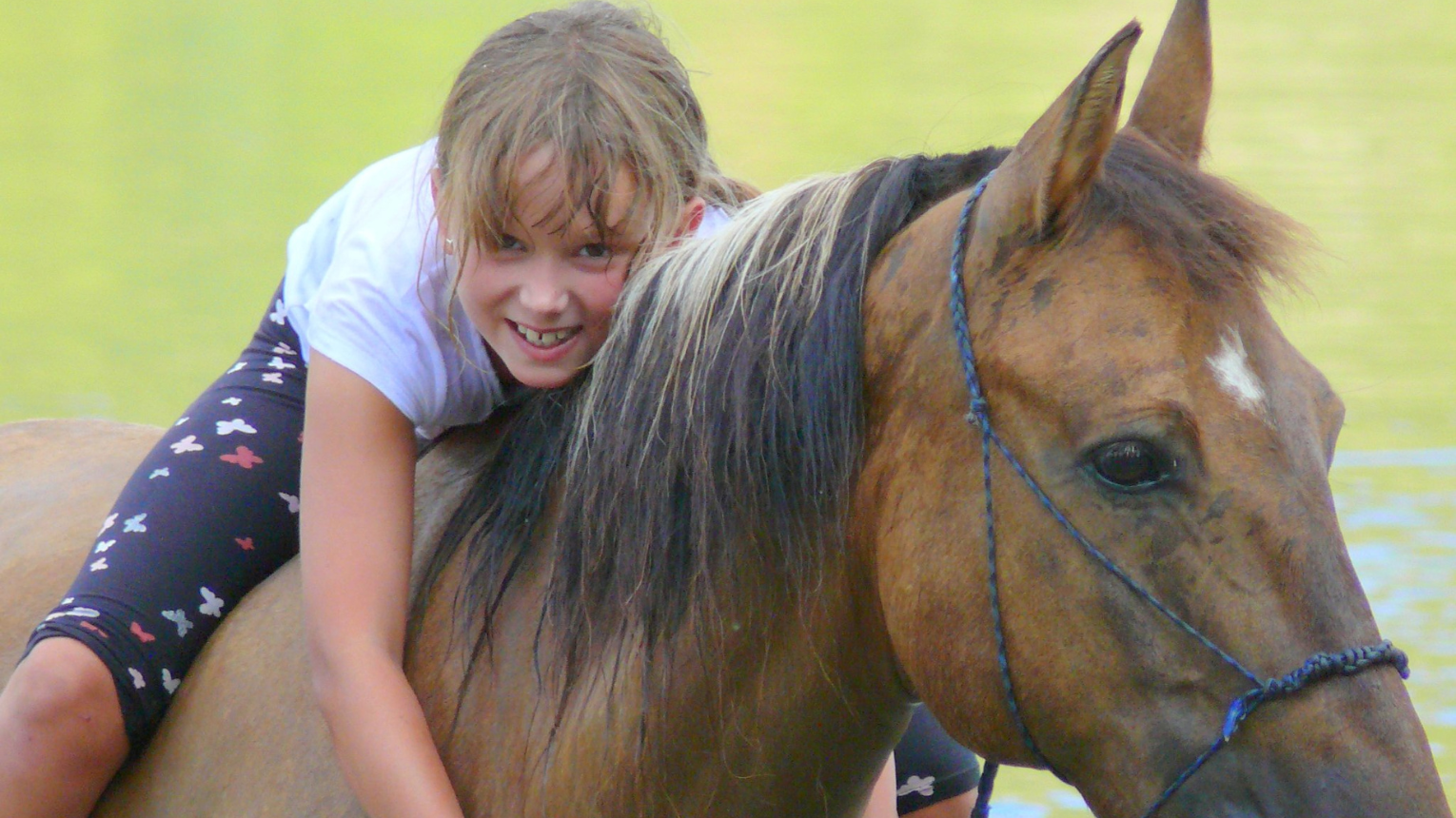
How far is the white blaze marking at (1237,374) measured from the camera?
1.23 meters

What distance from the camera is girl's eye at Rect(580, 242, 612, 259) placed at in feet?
5.29

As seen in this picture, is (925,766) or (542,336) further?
(925,766)

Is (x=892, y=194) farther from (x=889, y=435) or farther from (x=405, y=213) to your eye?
(x=405, y=213)

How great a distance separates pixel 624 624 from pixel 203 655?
61cm

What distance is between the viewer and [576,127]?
5.16 feet

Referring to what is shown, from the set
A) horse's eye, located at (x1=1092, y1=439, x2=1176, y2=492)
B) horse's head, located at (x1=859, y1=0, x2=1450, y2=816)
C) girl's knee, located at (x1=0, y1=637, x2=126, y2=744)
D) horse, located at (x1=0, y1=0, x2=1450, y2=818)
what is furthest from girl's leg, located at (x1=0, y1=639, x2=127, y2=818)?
horse's eye, located at (x1=1092, y1=439, x2=1176, y2=492)

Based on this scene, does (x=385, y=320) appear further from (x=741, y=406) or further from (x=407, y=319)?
(x=741, y=406)

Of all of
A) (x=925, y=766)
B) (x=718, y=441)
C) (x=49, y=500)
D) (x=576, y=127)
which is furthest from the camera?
(x=49, y=500)

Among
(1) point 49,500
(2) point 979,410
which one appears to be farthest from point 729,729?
(1) point 49,500

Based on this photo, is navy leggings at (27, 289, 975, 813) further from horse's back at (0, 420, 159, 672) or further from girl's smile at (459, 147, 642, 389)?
girl's smile at (459, 147, 642, 389)

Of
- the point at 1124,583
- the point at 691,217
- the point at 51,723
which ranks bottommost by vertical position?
the point at 51,723

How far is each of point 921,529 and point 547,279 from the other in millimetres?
473

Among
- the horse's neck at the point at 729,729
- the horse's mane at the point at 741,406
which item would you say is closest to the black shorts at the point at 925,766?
the horse's neck at the point at 729,729

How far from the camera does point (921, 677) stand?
1.35 m
